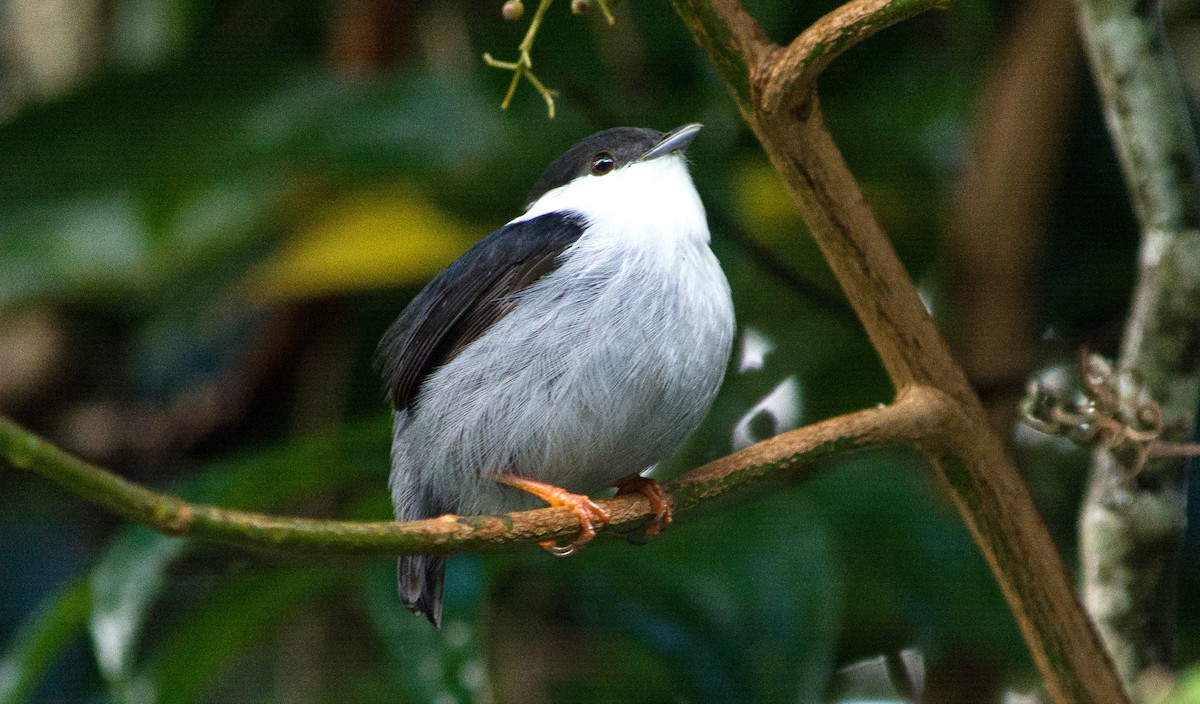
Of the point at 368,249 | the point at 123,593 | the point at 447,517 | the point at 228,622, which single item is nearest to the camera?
the point at 447,517

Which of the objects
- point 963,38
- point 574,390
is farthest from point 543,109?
A: point 574,390

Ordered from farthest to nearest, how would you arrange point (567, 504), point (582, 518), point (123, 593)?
point (123, 593) < point (567, 504) < point (582, 518)

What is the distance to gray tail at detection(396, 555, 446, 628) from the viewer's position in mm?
1764

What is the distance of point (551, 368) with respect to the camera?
1.82 meters

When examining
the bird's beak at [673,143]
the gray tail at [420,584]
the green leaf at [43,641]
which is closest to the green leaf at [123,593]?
the green leaf at [43,641]

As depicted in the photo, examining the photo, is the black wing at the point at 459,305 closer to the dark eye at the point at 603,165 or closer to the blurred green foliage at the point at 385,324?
the dark eye at the point at 603,165

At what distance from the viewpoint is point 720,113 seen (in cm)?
291

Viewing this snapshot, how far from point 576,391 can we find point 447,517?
0.58 meters

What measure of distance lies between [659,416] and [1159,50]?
0.92 metres

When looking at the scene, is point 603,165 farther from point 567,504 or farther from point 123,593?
point 123,593

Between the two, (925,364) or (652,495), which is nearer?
(925,364)

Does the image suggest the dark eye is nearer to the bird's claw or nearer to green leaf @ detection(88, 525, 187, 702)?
the bird's claw

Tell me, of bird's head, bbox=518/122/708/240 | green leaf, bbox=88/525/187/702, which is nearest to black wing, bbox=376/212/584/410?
bird's head, bbox=518/122/708/240

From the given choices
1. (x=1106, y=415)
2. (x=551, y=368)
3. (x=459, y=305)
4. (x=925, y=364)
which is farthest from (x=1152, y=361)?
(x=459, y=305)
